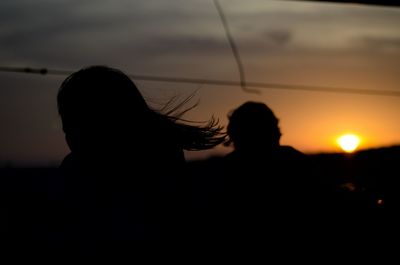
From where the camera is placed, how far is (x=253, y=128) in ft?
12.3

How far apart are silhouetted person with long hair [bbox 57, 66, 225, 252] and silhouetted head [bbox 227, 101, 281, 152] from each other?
0.75 metres

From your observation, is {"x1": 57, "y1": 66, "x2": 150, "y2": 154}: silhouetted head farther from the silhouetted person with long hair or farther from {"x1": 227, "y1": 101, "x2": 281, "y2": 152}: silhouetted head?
{"x1": 227, "y1": 101, "x2": 281, "y2": 152}: silhouetted head

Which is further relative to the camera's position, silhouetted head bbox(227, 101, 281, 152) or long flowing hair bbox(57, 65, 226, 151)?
silhouetted head bbox(227, 101, 281, 152)

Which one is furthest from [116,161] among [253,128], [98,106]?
[253,128]

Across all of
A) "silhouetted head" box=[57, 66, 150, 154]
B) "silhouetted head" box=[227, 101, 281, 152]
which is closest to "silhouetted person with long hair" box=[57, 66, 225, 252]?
"silhouetted head" box=[57, 66, 150, 154]

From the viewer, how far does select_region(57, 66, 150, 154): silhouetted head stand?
266 cm

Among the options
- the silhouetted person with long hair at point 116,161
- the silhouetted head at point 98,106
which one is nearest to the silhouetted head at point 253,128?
the silhouetted person with long hair at point 116,161

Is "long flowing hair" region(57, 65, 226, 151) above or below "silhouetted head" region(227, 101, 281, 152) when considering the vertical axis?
below

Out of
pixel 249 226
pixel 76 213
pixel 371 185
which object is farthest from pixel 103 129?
pixel 371 185

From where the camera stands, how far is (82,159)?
2.60 m

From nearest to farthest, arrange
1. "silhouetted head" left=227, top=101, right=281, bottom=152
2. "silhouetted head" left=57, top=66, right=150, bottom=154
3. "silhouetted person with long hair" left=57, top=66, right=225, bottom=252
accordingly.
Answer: "silhouetted person with long hair" left=57, top=66, right=225, bottom=252
"silhouetted head" left=57, top=66, right=150, bottom=154
"silhouetted head" left=227, top=101, right=281, bottom=152

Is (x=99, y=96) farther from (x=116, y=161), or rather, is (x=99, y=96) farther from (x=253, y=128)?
(x=253, y=128)

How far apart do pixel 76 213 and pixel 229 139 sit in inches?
56.2

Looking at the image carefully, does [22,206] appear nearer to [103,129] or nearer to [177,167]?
[103,129]
